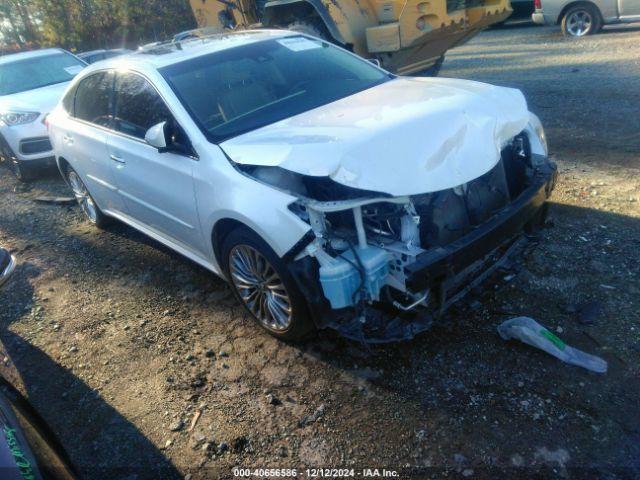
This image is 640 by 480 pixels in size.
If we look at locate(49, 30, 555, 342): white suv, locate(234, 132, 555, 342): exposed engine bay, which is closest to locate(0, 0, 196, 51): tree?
locate(49, 30, 555, 342): white suv

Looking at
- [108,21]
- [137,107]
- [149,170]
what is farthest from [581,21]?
[108,21]

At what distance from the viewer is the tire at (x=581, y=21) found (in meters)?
11.2

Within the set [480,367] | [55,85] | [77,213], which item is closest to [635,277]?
[480,367]

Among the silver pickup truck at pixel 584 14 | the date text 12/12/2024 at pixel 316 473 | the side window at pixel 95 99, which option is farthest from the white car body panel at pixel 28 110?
the silver pickup truck at pixel 584 14

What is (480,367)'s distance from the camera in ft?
9.39

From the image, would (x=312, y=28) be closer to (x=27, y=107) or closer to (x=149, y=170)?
(x=27, y=107)

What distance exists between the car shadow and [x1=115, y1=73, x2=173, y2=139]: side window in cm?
176

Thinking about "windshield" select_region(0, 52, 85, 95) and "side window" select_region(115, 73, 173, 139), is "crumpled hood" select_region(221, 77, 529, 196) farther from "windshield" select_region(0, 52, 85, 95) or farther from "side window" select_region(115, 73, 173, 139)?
"windshield" select_region(0, 52, 85, 95)

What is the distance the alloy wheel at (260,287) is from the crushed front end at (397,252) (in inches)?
11.5

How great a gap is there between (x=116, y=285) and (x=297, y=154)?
2505 millimetres

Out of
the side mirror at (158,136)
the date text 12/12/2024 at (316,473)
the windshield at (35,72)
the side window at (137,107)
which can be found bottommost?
the date text 12/12/2024 at (316,473)

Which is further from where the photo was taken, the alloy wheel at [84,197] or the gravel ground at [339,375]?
the alloy wheel at [84,197]

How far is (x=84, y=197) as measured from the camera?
18.0 feet

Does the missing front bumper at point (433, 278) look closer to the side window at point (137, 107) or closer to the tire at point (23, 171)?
the side window at point (137, 107)
